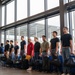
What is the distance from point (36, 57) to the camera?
306 inches

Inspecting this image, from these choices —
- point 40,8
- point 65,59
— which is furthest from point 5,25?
point 65,59

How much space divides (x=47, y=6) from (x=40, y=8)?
0.59m

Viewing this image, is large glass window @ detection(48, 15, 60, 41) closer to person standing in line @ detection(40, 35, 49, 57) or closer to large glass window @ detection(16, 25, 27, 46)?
person standing in line @ detection(40, 35, 49, 57)

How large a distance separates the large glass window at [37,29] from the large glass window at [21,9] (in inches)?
38.0

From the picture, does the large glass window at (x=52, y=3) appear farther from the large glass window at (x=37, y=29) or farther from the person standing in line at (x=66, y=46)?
the person standing in line at (x=66, y=46)

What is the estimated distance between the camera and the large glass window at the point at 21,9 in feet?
33.7

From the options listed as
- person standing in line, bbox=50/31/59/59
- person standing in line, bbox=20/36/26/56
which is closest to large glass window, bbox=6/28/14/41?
person standing in line, bbox=20/36/26/56

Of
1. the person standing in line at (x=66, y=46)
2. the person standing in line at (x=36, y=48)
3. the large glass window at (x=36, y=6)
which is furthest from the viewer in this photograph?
the large glass window at (x=36, y=6)

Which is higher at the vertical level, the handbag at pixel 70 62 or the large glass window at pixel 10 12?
the large glass window at pixel 10 12

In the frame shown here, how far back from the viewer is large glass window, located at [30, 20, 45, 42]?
877cm

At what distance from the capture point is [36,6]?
9422 mm

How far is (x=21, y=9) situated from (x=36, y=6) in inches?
58.7

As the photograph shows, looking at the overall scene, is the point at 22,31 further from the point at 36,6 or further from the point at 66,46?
the point at 66,46

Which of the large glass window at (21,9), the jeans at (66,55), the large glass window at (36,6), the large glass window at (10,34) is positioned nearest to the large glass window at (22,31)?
the large glass window at (21,9)
